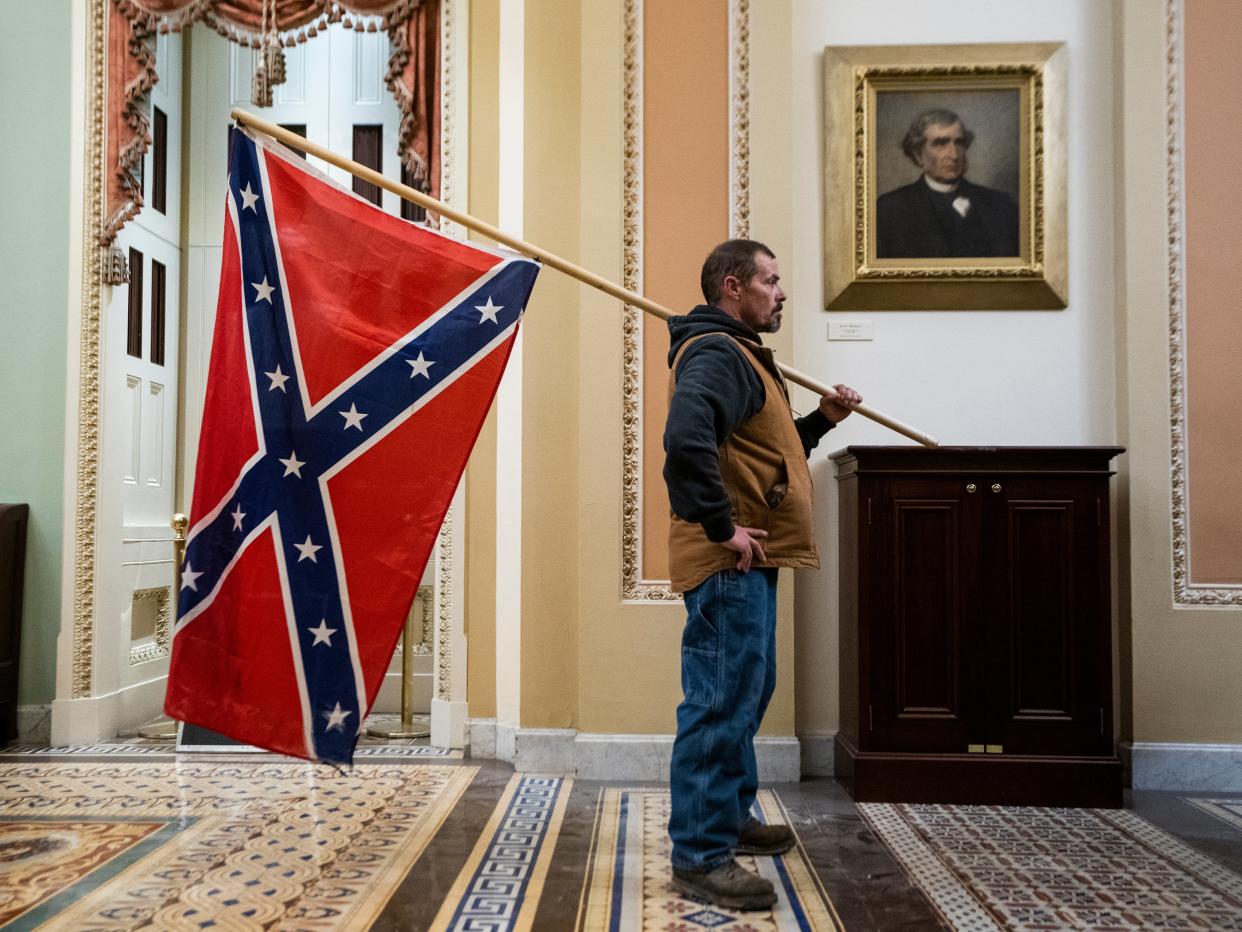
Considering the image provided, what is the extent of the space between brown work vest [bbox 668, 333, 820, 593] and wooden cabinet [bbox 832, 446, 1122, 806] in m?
0.99

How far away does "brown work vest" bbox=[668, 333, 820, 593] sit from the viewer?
7.70ft

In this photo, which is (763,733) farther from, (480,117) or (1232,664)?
(480,117)

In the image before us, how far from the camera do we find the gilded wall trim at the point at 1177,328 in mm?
3598

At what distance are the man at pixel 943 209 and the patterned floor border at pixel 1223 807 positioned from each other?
2147 mm

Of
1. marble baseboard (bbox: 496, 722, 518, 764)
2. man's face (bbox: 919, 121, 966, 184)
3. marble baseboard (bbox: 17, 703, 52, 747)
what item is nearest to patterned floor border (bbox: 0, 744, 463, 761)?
marble baseboard (bbox: 17, 703, 52, 747)

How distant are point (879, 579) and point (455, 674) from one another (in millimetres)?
1838

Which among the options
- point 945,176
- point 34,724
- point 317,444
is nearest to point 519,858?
point 317,444

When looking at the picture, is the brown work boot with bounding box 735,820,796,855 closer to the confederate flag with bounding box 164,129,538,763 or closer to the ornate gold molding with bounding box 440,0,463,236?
the confederate flag with bounding box 164,129,538,763

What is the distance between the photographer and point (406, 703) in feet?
14.6

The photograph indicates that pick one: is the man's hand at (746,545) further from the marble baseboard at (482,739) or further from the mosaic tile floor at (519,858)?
the marble baseboard at (482,739)

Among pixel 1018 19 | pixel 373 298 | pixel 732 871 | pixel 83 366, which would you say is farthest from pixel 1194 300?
pixel 83 366

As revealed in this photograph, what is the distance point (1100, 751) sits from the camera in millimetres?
3217

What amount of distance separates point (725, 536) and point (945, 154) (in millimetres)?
2371

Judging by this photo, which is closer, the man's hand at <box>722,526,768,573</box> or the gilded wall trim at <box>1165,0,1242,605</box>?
the man's hand at <box>722,526,768,573</box>
